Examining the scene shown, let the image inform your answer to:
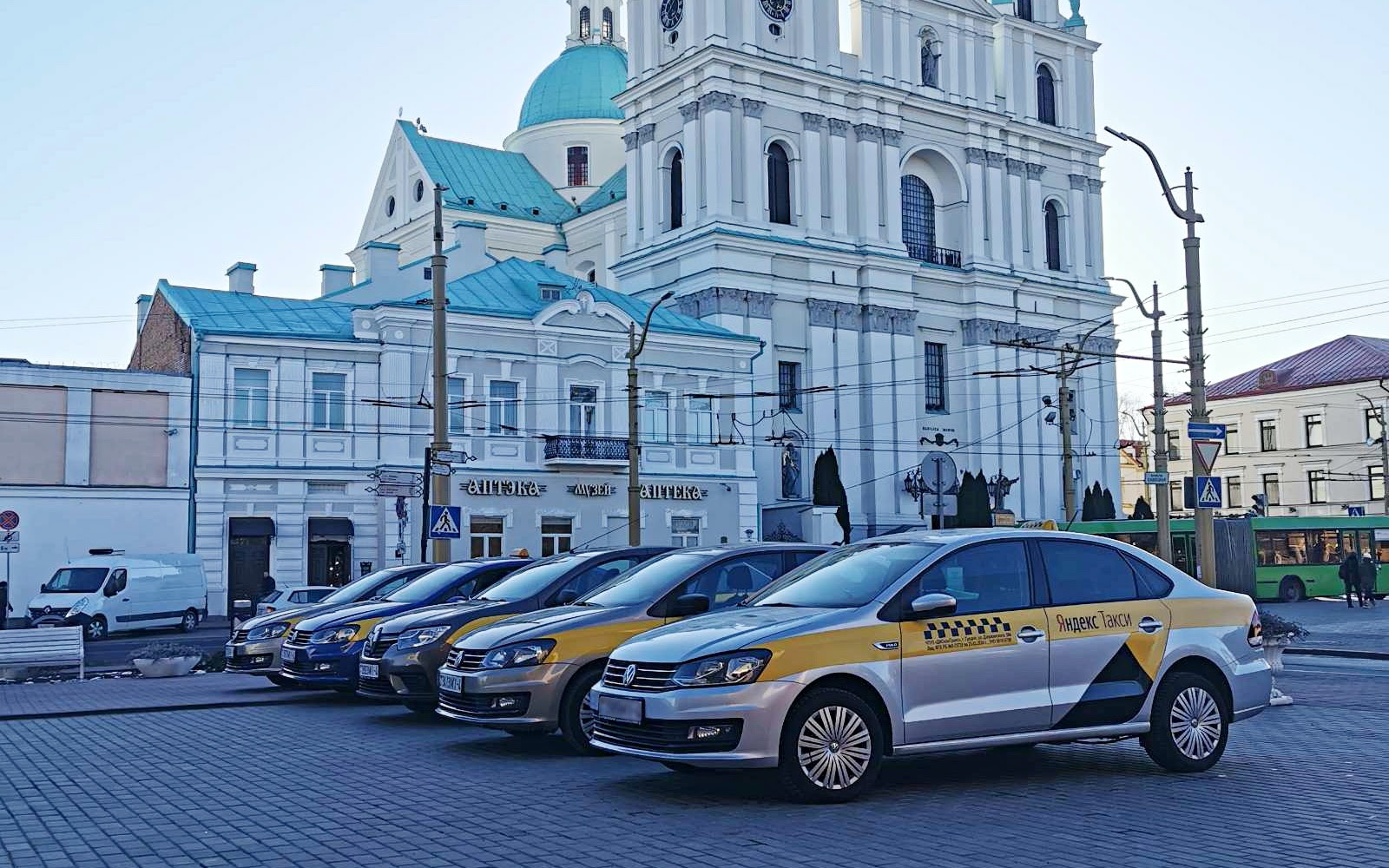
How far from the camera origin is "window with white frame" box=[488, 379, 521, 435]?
44312 mm

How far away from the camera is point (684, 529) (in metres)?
48.6

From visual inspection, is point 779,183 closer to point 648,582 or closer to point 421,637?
point 421,637

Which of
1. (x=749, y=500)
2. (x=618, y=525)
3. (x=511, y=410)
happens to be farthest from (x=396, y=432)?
(x=749, y=500)

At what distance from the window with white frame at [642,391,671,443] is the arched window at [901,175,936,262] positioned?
904 inches

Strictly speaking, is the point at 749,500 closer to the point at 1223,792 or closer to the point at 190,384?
the point at 190,384

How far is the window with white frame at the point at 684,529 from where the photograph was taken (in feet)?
159

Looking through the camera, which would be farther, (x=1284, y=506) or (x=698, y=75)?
(x=1284, y=506)

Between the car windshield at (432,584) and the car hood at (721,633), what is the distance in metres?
6.89

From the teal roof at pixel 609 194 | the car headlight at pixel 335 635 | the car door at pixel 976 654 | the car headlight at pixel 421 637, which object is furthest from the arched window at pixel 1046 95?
the car door at pixel 976 654

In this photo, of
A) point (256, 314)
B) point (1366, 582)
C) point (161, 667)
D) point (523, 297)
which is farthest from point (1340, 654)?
point (256, 314)

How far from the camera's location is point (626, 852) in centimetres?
770

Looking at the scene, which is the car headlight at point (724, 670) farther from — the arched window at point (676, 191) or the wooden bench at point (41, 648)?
the arched window at point (676, 191)

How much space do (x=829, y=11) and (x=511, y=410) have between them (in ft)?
88.5

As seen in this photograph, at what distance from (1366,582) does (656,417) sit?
2248 centimetres
